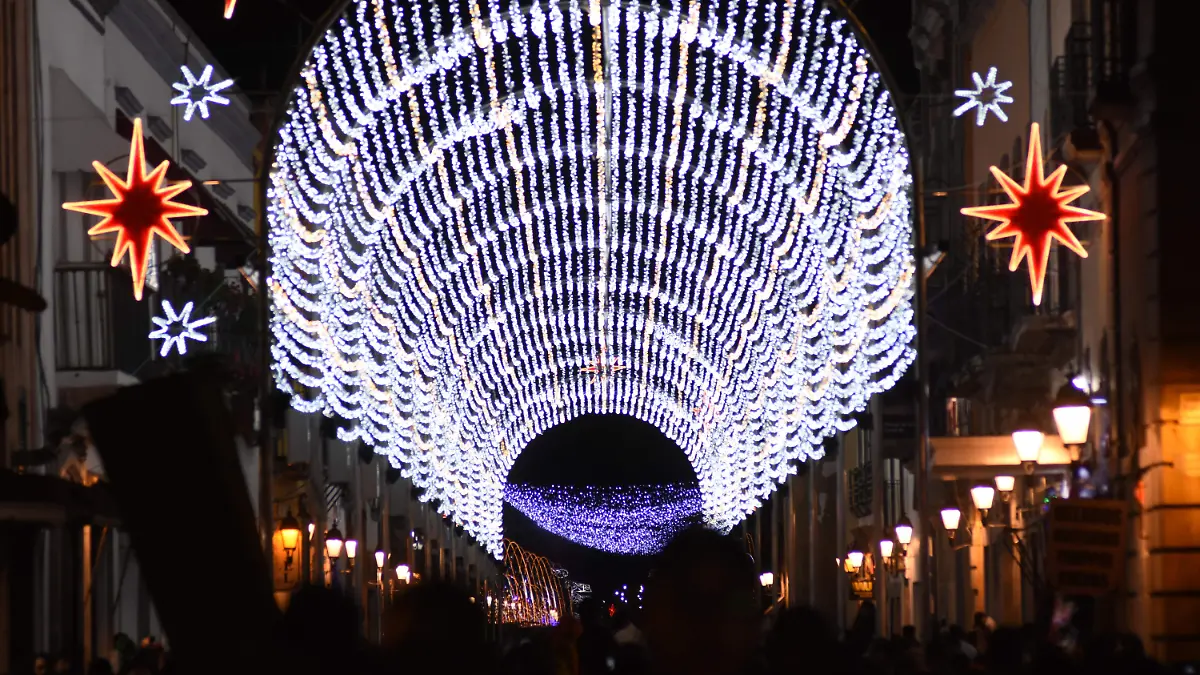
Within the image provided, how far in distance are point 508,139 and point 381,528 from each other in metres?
20.5

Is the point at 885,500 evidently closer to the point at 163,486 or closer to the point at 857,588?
the point at 857,588

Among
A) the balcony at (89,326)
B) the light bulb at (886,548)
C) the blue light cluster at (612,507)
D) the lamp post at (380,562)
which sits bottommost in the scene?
the blue light cluster at (612,507)

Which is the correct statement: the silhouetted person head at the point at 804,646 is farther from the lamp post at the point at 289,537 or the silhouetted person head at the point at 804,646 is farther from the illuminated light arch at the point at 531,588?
the illuminated light arch at the point at 531,588

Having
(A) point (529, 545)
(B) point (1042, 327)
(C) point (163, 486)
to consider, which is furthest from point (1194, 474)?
(A) point (529, 545)

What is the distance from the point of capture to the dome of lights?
2600 centimetres

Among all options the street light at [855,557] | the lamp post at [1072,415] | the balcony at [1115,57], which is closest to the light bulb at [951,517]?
the balcony at [1115,57]

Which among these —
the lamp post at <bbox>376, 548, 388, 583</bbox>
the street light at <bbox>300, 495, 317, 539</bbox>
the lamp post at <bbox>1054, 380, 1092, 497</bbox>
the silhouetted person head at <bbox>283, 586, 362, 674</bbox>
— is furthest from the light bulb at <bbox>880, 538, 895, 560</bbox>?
the silhouetted person head at <bbox>283, 586, 362, 674</bbox>

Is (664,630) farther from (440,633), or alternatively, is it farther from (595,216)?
(595,216)

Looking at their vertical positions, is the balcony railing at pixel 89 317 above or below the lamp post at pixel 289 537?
above

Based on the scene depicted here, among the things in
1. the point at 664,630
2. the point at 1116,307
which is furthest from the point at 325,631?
the point at 1116,307

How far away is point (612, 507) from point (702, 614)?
89486mm

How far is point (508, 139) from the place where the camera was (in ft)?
99.1

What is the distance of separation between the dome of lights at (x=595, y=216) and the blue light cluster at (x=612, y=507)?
35879mm

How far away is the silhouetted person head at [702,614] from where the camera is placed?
3.92 meters
